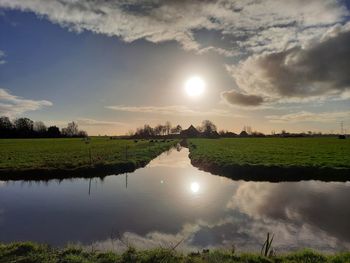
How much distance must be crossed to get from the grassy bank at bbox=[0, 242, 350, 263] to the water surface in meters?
1.62

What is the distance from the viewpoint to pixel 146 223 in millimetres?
14836

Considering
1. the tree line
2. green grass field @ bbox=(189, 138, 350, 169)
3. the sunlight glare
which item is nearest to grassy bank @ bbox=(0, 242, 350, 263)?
the sunlight glare

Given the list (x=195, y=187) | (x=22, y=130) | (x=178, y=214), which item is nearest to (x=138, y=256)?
(x=178, y=214)

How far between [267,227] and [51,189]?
55.3ft

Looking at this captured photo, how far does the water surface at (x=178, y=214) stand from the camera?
12.9 meters

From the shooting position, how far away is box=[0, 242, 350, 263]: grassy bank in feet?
31.9

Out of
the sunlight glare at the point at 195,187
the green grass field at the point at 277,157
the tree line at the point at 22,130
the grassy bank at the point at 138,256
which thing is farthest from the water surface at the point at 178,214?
the tree line at the point at 22,130

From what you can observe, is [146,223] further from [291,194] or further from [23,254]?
[291,194]

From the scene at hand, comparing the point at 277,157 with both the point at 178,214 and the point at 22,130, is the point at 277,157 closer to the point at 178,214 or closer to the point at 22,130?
the point at 178,214

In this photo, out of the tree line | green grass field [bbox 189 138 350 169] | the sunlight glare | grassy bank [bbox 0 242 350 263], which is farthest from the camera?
the tree line

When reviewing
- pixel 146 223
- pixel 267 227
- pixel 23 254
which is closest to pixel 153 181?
pixel 146 223

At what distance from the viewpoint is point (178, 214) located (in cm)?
1648

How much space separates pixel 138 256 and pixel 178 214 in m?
6.56

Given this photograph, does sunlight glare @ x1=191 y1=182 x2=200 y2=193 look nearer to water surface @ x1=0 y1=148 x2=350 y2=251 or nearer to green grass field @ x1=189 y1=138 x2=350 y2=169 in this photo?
water surface @ x1=0 y1=148 x2=350 y2=251
